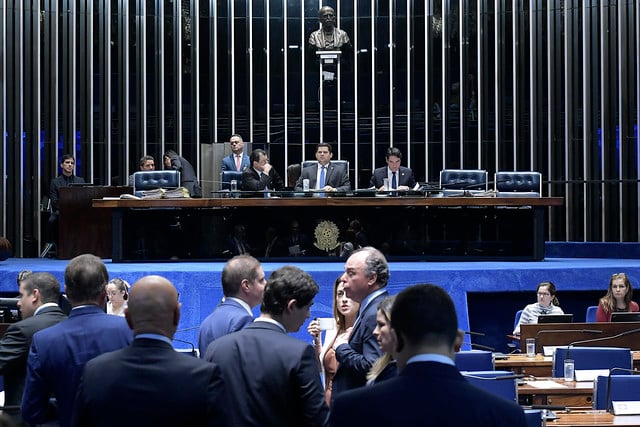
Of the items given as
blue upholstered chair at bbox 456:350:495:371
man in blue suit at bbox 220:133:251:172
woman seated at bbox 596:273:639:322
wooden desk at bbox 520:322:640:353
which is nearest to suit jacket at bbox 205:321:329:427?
blue upholstered chair at bbox 456:350:495:371

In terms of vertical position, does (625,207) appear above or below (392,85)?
below

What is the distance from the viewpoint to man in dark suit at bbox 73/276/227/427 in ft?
9.79

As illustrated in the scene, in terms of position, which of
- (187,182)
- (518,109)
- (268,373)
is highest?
(518,109)

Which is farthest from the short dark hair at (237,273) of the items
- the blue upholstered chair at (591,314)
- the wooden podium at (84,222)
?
the wooden podium at (84,222)

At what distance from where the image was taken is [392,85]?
15.4 metres

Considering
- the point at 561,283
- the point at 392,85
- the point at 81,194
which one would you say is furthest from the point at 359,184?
the point at 561,283

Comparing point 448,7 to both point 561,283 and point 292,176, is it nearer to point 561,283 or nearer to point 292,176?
point 292,176

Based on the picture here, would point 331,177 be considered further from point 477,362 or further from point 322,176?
point 477,362

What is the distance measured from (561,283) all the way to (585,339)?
2290 mm

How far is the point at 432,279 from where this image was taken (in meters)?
9.52

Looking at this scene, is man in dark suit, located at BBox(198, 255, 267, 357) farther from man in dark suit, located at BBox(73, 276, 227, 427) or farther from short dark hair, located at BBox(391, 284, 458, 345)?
short dark hair, located at BBox(391, 284, 458, 345)

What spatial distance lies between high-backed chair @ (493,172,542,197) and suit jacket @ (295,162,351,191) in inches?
65.0

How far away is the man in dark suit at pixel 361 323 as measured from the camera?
4070mm

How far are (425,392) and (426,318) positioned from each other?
0.17 metres
